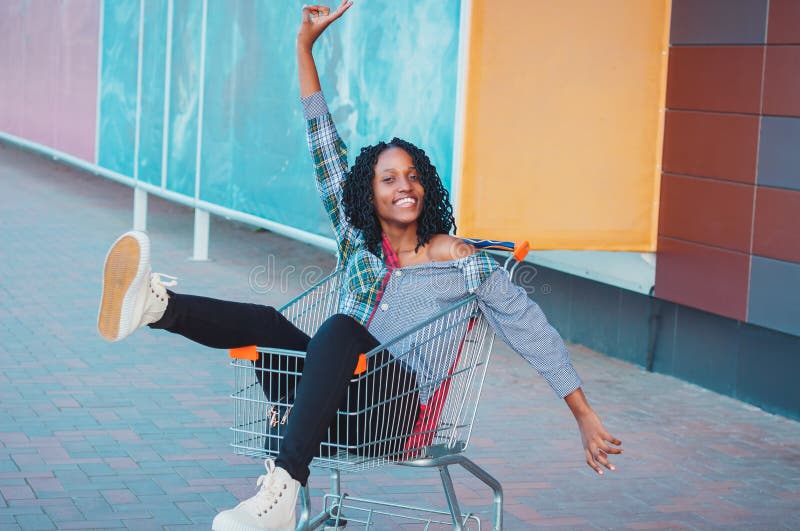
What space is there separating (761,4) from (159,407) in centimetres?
363

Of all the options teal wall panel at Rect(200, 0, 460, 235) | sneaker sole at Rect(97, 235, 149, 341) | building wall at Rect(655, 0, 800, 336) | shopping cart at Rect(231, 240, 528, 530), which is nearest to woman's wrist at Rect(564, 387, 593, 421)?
shopping cart at Rect(231, 240, 528, 530)

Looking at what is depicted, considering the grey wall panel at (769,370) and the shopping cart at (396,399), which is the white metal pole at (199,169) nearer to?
the grey wall panel at (769,370)

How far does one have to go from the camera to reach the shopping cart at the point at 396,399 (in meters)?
3.82

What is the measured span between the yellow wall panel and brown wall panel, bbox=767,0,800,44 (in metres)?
0.79

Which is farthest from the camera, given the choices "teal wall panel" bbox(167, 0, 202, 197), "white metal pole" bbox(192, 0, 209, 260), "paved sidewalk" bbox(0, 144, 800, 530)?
"teal wall panel" bbox(167, 0, 202, 197)

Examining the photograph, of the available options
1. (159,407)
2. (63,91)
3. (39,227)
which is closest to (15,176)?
(63,91)

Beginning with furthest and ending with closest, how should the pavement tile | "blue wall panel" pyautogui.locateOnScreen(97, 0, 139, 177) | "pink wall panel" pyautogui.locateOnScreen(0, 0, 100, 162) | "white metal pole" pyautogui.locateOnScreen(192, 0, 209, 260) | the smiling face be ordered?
"pink wall panel" pyautogui.locateOnScreen(0, 0, 100, 162)
"blue wall panel" pyautogui.locateOnScreen(97, 0, 139, 177)
"white metal pole" pyautogui.locateOnScreen(192, 0, 209, 260)
the pavement tile
the smiling face

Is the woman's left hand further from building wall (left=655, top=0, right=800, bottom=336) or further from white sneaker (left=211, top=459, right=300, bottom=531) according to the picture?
building wall (left=655, top=0, right=800, bottom=336)

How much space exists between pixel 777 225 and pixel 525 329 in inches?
125

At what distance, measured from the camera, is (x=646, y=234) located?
757 centimetres

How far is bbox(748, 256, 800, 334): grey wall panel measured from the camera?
6645 millimetres

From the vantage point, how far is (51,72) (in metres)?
16.7

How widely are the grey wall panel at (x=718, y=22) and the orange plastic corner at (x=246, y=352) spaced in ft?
12.9

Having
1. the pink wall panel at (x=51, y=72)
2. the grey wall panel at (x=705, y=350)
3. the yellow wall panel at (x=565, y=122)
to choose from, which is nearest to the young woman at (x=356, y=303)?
the yellow wall panel at (x=565, y=122)
